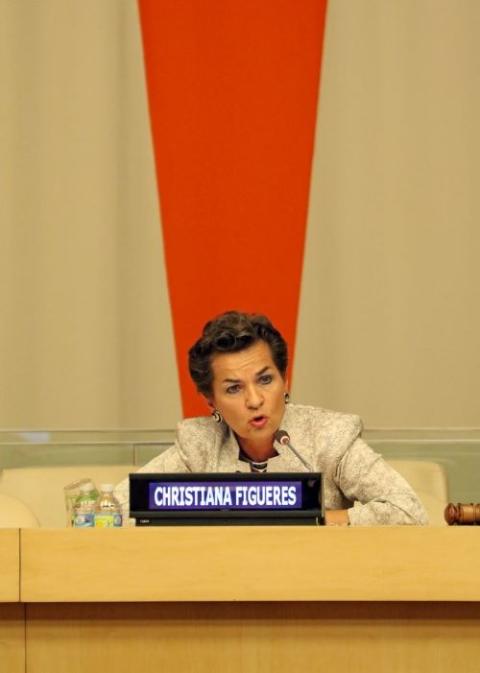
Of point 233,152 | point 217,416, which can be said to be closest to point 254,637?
point 217,416

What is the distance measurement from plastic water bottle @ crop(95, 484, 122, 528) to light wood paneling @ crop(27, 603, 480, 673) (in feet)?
0.86

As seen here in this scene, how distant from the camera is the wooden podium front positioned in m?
1.49

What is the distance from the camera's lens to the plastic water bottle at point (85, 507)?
1.83 metres

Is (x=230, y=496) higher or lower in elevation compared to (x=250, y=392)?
lower

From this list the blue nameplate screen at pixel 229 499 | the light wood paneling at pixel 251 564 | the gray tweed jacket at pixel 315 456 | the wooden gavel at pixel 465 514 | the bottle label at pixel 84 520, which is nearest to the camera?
the light wood paneling at pixel 251 564

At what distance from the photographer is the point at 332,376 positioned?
3.88 m

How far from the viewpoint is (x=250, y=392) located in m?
2.27

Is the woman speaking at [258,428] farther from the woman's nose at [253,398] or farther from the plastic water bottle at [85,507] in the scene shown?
the plastic water bottle at [85,507]

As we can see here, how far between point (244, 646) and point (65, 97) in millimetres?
2791

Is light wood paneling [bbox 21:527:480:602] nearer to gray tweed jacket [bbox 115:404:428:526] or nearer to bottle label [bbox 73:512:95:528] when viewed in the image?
bottle label [bbox 73:512:95:528]

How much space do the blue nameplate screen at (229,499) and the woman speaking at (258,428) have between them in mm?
598

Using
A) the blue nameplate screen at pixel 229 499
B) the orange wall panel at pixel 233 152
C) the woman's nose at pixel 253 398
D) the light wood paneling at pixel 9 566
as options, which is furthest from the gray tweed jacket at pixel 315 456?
the orange wall panel at pixel 233 152

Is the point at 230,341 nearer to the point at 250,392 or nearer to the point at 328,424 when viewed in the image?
the point at 250,392

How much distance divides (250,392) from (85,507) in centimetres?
48
